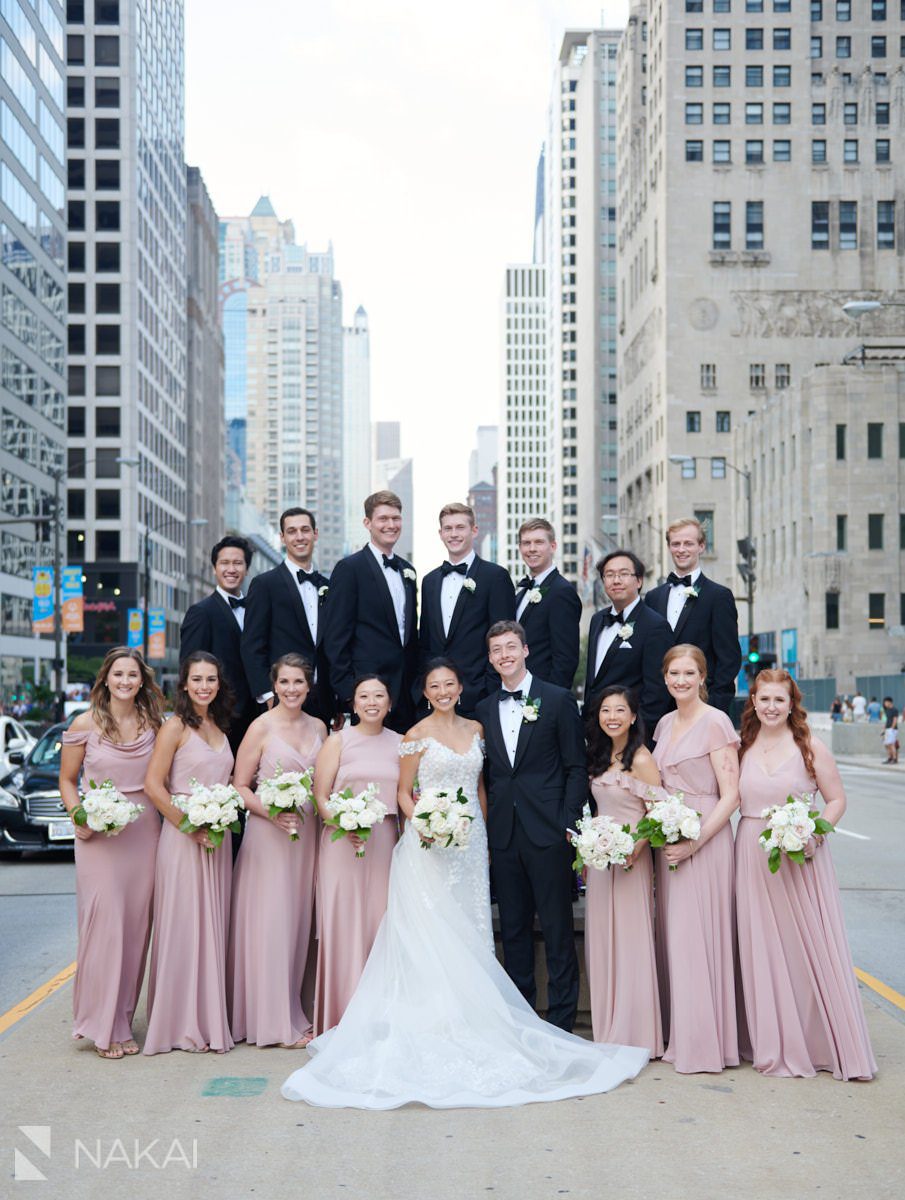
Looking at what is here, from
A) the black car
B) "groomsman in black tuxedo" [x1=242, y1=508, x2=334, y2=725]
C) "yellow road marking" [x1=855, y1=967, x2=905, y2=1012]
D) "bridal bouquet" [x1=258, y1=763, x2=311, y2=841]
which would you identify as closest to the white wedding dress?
"bridal bouquet" [x1=258, y1=763, x2=311, y2=841]

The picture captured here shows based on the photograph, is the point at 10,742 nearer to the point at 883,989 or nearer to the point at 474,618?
the point at 474,618

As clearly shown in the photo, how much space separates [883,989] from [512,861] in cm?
372

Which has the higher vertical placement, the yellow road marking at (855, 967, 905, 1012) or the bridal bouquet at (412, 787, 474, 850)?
the bridal bouquet at (412, 787, 474, 850)

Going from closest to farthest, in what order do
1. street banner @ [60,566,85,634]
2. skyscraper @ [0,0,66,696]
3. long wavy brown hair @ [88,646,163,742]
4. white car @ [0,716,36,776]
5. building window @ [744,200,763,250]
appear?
long wavy brown hair @ [88,646,163,742] < white car @ [0,716,36,776] < street banner @ [60,566,85,634] < skyscraper @ [0,0,66,696] < building window @ [744,200,763,250]

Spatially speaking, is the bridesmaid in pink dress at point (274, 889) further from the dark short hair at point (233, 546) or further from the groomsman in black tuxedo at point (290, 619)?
the dark short hair at point (233, 546)

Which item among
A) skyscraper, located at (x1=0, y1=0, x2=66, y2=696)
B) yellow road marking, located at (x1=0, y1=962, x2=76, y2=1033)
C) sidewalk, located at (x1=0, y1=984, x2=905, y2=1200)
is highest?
skyscraper, located at (x1=0, y1=0, x2=66, y2=696)

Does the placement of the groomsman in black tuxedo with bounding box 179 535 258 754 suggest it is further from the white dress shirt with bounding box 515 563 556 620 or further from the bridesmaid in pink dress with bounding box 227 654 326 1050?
the white dress shirt with bounding box 515 563 556 620

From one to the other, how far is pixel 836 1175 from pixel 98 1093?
12.0 feet

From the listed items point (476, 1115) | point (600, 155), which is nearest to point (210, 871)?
point (476, 1115)

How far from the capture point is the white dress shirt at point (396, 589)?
9766 mm

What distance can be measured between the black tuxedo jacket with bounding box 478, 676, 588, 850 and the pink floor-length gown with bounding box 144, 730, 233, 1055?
1666 millimetres

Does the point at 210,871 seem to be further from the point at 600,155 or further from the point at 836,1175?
the point at 600,155

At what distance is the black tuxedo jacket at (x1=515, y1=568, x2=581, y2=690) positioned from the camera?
9523 mm

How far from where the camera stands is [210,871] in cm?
874
